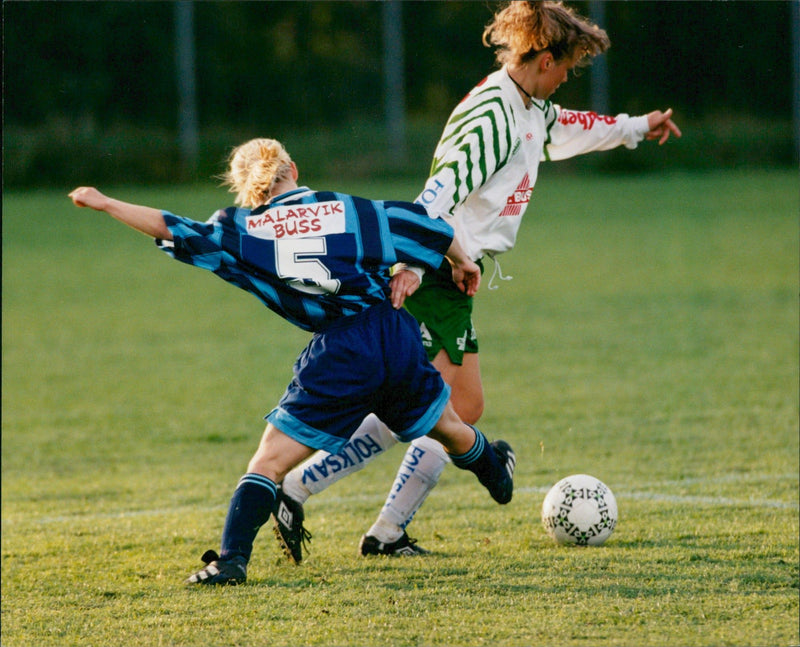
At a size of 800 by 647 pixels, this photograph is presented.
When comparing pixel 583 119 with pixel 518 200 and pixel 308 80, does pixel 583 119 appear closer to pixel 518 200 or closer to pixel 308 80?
pixel 518 200

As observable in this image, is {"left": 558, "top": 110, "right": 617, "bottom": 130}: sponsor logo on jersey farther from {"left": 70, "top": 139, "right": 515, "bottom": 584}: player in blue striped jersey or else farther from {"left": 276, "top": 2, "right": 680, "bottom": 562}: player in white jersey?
{"left": 70, "top": 139, "right": 515, "bottom": 584}: player in blue striped jersey

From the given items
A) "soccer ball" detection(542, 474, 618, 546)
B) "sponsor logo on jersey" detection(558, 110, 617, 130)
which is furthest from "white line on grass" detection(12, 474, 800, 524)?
"sponsor logo on jersey" detection(558, 110, 617, 130)

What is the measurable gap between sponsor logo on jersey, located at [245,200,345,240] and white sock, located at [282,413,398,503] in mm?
954

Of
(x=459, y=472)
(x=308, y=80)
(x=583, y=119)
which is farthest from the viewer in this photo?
(x=308, y=80)

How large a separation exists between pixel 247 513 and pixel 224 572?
215 mm

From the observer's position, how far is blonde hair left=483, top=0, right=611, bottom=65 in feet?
13.8

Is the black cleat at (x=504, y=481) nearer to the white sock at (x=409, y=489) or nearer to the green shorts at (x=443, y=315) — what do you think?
the white sock at (x=409, y=489)

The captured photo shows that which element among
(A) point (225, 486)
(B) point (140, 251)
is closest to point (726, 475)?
(A) point (225, 486)

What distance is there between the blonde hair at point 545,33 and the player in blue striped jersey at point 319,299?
853mm

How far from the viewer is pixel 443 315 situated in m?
4.32

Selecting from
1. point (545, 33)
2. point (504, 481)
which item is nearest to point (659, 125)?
point (545, 33)

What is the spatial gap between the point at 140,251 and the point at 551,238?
6598 millimetres

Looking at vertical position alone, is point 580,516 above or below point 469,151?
below

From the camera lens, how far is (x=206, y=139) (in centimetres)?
2842
